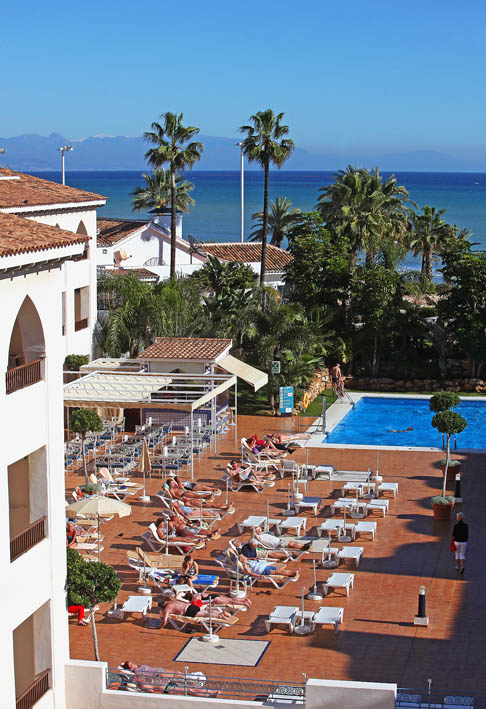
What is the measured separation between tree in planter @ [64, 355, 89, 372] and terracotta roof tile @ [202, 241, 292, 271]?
67.4ft

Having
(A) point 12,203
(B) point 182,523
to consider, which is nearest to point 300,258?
(A) point 12,203

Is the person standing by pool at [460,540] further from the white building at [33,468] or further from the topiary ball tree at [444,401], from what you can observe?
the white building at [33,468]

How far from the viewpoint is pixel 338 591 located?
18.5 metres

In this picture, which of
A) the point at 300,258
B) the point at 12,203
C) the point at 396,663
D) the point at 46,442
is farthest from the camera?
the point at 300,258

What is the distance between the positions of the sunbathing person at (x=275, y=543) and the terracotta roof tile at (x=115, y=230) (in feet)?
113

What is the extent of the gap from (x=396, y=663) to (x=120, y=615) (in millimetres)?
4856

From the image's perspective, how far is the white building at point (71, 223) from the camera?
31062mm

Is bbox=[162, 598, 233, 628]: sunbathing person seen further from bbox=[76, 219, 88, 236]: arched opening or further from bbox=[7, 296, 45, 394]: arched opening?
bbox=[76, 219, 88, 236]: arched opening

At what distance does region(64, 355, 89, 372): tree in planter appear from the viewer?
33.1 meters

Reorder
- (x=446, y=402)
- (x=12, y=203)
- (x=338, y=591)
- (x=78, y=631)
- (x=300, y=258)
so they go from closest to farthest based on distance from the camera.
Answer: (x=78, y=631)
(x=338, y=591)
(x=446, y=402)
(x=12, y=203)
(x=300, y=258)

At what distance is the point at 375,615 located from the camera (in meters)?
17.5

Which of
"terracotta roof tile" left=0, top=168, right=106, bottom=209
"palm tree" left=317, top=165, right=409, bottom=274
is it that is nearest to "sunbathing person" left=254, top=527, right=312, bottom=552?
"terracotta roof tile" left=0, top=168, right=106, bottom=209

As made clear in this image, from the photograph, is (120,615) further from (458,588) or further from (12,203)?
(12,203)

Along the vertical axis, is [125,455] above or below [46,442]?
below
